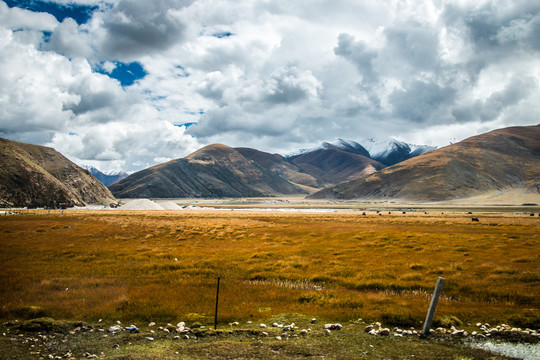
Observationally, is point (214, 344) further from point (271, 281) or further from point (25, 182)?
point (25, 182)

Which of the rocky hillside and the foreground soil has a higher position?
the rocky hillside

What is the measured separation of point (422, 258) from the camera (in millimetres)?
28766

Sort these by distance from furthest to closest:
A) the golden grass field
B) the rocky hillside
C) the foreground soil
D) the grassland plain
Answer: the rocky hillside < the golden grass field < the grassland plain < the foreground soil

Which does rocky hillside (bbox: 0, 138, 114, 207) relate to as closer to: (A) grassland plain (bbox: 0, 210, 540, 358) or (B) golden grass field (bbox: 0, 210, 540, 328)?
(A) grassland plain (bbox: 0, 210, 540, 358)

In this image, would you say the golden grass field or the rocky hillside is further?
the rocky hillside

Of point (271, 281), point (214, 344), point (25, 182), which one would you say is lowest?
point (271, 281)

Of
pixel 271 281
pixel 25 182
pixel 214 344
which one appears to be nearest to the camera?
pixel 214 344

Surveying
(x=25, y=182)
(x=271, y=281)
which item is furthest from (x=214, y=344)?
(x=25, y=182)

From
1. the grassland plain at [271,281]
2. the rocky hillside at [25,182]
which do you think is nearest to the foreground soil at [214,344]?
the grassland plain at [271,281]

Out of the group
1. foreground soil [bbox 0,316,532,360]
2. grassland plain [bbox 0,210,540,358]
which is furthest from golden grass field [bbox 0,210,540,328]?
foreground soil [bbox 0,316,532,360]

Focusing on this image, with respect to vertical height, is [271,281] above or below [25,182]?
below

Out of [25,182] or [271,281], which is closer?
[271,281]

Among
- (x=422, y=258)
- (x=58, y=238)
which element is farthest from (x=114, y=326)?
(x=58, y=238)

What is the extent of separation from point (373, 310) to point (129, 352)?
10965 millimetres
